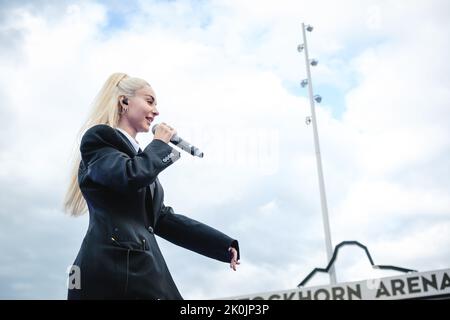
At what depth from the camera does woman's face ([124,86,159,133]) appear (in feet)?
13.1

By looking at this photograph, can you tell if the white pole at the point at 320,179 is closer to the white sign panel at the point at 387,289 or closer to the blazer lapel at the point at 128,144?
the blazer lapel at the point at 128,144

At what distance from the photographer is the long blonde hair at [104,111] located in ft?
12.6

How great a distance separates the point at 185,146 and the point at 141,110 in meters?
0.59

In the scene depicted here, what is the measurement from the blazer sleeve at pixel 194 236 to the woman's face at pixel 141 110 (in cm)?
70

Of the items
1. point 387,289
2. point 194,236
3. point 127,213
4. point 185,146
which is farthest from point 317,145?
point 387,289

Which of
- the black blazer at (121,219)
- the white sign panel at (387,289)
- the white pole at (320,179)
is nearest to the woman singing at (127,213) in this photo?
the black blazer at (121,219)

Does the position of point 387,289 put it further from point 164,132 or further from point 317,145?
point 317,145

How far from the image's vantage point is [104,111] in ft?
13.2
